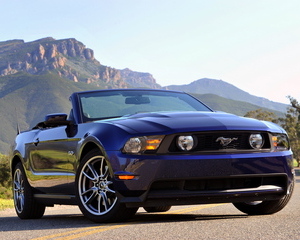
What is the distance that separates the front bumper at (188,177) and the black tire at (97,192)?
0.61ft

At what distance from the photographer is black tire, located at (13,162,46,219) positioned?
762 centimetres

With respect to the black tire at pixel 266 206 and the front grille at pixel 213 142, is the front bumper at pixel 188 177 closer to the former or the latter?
the front grille at pixel 213 142

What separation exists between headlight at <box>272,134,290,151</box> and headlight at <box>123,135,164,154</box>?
1258 millimetres

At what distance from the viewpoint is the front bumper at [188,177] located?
5.26 metres

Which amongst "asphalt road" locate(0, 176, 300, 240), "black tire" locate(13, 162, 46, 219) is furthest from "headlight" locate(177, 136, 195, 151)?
"black tire" locate(13, 162, 46, 219)

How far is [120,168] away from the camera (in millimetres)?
5367

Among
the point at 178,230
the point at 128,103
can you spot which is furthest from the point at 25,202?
the point at 178,230

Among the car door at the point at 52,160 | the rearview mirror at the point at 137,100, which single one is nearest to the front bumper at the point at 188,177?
the car door at the point at 52,160

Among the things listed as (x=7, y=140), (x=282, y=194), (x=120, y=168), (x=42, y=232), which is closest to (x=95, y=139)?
(x=120, y=168)

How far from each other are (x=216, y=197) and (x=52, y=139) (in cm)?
242

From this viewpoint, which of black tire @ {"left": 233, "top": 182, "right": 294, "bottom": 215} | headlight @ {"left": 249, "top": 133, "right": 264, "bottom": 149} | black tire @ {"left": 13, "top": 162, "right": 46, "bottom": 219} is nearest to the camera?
headlight @ {"left": 249, "top": 133, "right": 264, "bottom": 149}

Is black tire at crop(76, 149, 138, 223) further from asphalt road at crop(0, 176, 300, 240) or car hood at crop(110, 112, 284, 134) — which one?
car hood at crop(110, 112, 284, 134)

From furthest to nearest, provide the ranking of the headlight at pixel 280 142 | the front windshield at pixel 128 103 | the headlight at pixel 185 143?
the front windshield at pixel 128 103 → the headlight at pixel 280 142 → the headlight at pixel 185 143

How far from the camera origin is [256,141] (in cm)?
565
